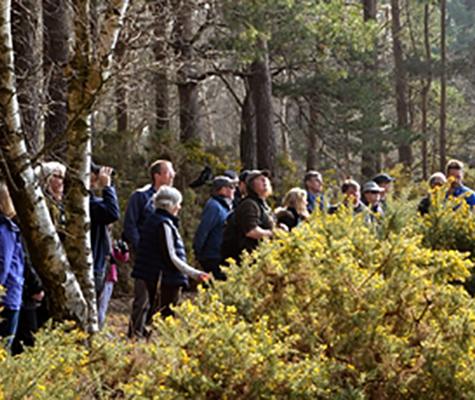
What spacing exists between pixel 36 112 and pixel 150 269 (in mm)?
2030

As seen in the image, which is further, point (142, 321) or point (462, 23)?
point (462, 23)

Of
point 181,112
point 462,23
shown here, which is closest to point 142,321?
point 181,112

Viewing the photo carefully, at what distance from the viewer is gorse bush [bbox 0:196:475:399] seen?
3.56 metres

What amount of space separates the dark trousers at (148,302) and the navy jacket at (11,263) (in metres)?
1.45

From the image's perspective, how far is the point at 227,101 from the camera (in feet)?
136

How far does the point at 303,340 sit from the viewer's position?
4160 millimetres

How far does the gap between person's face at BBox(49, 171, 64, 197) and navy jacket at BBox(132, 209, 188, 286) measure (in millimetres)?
863

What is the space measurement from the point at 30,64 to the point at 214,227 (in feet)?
7.55

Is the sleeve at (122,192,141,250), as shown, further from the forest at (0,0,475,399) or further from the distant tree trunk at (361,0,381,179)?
the distant tree trunk at (361,0,381,179)

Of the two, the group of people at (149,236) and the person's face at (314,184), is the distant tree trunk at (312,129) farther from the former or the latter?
the group of people at (149,236)

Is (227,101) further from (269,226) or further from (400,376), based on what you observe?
(400,376)

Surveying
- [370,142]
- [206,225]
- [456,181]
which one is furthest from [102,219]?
[370,142]

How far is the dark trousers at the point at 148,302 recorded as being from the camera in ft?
24.4

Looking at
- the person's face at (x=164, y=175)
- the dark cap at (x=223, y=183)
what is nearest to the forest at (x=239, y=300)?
the person's face at (x=164, y=175)
